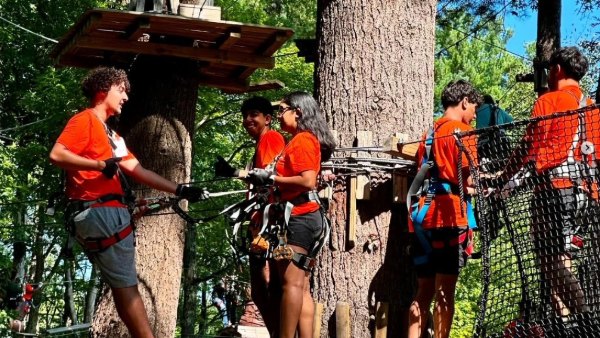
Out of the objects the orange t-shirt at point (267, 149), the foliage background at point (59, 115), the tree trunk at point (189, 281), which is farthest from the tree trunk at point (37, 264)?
the orange t-shirt at point (267, 149)

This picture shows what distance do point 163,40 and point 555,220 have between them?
175 inches

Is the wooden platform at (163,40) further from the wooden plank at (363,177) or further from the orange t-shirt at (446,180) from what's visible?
the orange t-shirt at (446,180)

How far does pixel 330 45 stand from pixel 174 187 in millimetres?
1575

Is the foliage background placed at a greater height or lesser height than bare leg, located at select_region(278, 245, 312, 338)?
greater

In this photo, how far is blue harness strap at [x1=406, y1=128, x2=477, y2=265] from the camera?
239 inches

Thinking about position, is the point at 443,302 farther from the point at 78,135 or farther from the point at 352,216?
the point at 78,135

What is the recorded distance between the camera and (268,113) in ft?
23.1

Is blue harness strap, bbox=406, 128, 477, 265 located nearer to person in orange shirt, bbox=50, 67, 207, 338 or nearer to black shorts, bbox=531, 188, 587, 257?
black shorts, bbox=531, 188, 587, 257

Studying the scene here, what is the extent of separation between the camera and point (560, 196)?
5.56m

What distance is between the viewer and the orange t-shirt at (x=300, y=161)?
605 centimetres

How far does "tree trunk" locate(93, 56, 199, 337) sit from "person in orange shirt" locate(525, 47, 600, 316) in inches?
194

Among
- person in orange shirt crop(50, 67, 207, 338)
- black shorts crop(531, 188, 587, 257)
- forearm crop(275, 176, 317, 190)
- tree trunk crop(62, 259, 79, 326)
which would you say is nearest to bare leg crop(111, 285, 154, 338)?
person in orange shirt crop(50, 67, 207, 338)

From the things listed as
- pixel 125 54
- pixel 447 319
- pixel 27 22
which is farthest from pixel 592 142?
pixel 27 22

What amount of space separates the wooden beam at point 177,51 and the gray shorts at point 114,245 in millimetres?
3135
